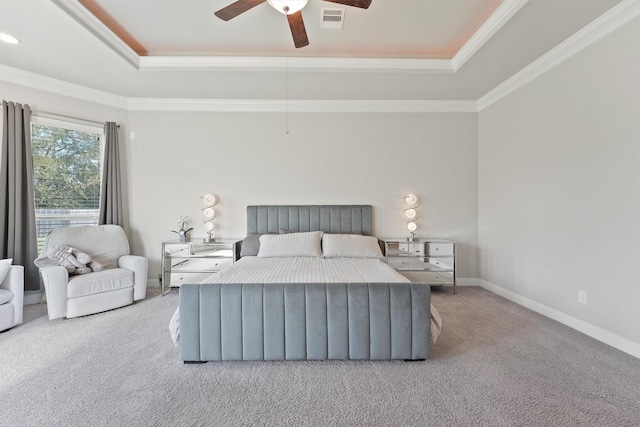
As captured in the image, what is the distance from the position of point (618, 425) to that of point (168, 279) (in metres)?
4.59

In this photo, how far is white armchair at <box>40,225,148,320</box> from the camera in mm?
2939

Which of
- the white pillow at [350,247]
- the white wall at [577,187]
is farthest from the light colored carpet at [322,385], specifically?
the white pillow at [350,247]

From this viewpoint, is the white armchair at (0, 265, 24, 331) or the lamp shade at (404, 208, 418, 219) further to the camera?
the lamp shade at (404, 208, 418, 219)

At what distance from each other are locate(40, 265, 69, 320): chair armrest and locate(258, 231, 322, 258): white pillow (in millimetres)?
2119

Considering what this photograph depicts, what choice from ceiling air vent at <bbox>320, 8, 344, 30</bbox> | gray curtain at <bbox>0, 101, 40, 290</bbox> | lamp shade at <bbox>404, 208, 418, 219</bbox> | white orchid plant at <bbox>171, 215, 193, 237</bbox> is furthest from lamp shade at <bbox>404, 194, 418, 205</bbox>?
gray curtain at <bbox>0, 101, 40, 290</bbox>

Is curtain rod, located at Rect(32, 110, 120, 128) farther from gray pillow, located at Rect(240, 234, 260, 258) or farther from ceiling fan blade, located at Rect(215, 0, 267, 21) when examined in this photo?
ceiling fan blade, located at Rect(215, 0, 267, 21)

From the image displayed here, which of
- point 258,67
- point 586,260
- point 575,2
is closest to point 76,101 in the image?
point 258,67

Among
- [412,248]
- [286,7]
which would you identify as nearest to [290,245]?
[412,248]

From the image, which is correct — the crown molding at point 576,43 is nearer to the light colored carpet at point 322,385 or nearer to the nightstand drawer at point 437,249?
the nightstand drawer at point 437,249

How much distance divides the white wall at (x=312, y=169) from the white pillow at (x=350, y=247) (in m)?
0.73

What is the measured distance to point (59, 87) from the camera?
370 centimetres

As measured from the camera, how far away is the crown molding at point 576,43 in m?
2.32

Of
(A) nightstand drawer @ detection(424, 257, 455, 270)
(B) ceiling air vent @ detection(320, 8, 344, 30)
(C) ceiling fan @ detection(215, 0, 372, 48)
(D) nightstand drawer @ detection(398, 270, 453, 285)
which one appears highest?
(B) ceiling air vent @ detection(320, 8, 344, 30)

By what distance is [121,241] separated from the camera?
12.6ft
